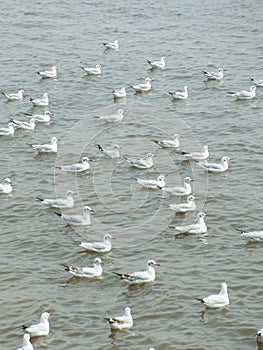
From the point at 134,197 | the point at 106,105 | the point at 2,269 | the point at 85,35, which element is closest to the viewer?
the point at 2,269

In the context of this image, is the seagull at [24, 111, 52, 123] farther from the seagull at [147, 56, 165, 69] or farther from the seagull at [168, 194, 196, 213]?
the seagull at [168, 194, 196, 213]

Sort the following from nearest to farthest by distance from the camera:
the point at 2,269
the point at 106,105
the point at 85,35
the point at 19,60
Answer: the point at 2,269 → the point at 106,105 → the point at 19,60 → the point at 85,35

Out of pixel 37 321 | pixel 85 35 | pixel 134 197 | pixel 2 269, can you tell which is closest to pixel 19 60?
pixel 85 35

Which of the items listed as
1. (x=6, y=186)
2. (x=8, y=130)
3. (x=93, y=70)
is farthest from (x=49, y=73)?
(x=6, y=186)

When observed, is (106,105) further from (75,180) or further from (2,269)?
(2,269)

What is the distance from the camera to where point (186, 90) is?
123ft

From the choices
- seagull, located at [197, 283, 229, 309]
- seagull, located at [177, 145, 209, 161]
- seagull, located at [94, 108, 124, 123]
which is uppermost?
seagull, located at [197, 283, 229, 309]

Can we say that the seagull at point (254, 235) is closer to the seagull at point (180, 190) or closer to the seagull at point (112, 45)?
the seagull at point (180, 190)

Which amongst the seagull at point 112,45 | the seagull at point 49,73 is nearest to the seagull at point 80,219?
the seagull at point 49,73

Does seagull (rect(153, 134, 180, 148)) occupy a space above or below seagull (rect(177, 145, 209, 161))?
below

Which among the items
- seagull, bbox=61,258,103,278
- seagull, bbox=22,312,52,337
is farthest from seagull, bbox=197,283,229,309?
seagull, bbox=22,312,52,337

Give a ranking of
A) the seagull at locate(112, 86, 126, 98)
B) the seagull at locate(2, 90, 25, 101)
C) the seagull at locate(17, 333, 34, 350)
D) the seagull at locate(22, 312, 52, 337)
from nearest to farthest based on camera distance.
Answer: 1. the seagull at locate(17, 333, 34, 350)
2. the seagull at locate(22, 312, 52, 337)
3. the seagull at locate(2, 90, 25, 101)
4. the seagull at locate(112, 86, 126, 98)

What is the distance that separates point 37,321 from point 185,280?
4.39 m

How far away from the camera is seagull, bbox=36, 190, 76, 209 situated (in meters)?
27.2
